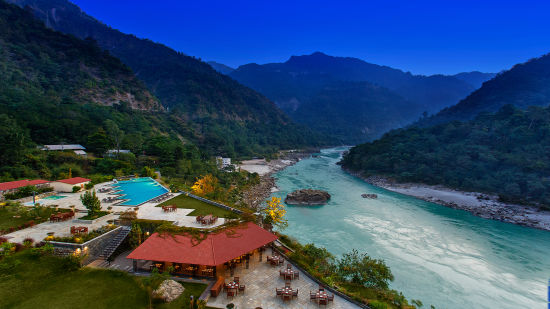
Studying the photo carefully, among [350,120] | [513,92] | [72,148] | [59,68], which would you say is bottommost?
[72,148]

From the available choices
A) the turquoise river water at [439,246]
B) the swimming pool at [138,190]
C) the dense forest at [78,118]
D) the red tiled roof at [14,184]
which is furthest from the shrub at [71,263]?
the turquoise river water at [439,246]

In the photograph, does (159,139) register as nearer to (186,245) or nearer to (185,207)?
(185,207)

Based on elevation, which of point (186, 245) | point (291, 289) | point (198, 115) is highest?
point (198, 115)

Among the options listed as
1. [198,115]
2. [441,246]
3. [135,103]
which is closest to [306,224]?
[441,246]

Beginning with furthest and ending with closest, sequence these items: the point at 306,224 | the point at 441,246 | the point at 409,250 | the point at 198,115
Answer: the point at 198,115, the point at 306,224, the point at 441,246, the point at 409,250

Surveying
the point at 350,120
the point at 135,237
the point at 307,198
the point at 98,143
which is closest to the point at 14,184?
the point at 135,237

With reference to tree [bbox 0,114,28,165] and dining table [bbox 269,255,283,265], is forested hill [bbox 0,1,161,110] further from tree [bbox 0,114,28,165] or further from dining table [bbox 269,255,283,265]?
dining table [bbox 269,255,283,265]

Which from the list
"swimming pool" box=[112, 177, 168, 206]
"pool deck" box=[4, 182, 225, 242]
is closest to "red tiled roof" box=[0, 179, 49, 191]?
"pool deck" box=[4, 182, 225, 242]

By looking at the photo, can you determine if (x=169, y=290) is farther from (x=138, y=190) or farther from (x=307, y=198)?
(x=307, y=198)
